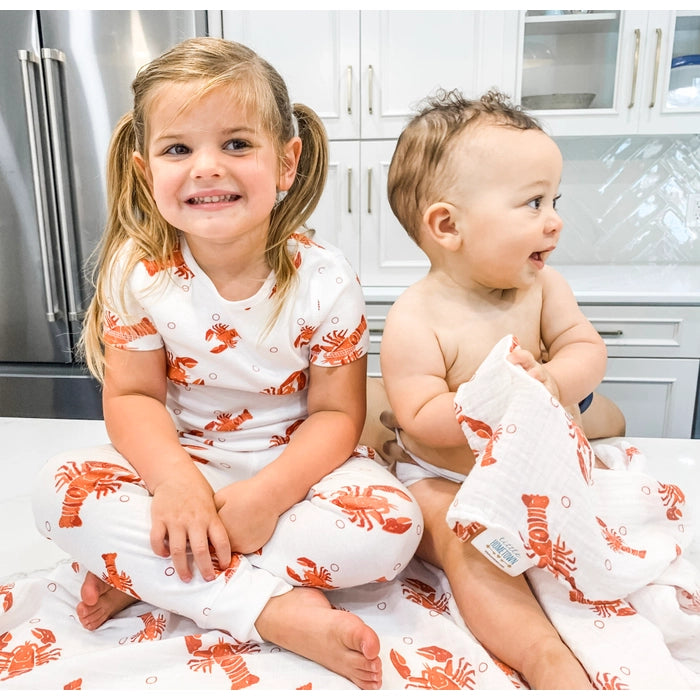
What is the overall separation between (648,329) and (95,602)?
182cm

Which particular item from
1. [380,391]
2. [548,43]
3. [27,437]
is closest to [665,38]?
[548,43]

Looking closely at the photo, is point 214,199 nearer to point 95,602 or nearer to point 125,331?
point 125,331

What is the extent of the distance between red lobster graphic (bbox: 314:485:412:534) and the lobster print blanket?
72 millimetres

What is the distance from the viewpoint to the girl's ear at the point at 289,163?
3.01ft

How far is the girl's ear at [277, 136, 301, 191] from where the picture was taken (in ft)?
3.01

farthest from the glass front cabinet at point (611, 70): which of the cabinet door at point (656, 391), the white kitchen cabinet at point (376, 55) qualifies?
the cabinet door at point (656, 391)

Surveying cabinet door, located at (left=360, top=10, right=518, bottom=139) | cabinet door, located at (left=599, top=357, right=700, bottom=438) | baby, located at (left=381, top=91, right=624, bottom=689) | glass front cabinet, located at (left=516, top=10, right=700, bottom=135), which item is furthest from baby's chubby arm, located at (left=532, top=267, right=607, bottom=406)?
glass front cabinet, located at (left=516, top=10, right=700, bottom=135)

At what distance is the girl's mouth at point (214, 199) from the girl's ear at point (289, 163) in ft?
0.29

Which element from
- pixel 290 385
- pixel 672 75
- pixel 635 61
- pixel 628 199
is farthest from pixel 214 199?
pixel 628 199

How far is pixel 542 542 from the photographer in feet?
2.30

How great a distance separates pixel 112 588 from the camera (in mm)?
792

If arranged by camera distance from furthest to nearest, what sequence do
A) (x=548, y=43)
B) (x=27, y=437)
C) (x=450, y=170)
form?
(x=548, y=43), (x=27, y=437), (x=450, y=170)
